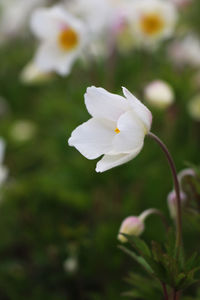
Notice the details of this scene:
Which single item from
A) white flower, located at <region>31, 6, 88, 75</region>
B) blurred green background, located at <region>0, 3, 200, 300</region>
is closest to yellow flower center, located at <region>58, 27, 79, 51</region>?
white flower, located at <region>31, 6, 88, 75</region>

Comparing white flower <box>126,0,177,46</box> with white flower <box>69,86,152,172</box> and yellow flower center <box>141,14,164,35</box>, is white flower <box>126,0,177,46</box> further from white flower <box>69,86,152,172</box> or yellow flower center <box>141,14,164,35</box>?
white flower <box>69,86,152,172</box>

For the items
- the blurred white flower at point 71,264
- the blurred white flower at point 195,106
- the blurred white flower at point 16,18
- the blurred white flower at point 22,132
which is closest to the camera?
the blurred white flower at point 71,264

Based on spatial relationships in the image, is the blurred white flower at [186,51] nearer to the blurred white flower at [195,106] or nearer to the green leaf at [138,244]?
the blurred white flower at [195,106]

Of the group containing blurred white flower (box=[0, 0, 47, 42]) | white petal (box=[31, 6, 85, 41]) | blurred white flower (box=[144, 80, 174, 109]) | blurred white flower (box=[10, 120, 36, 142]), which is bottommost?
blurred white flower (box=[0, 0, 47, 42])

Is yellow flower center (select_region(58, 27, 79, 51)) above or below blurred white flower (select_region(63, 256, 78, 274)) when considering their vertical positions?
above

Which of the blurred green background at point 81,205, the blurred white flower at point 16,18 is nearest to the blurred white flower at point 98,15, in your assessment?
the blurred green background at point 81,205
